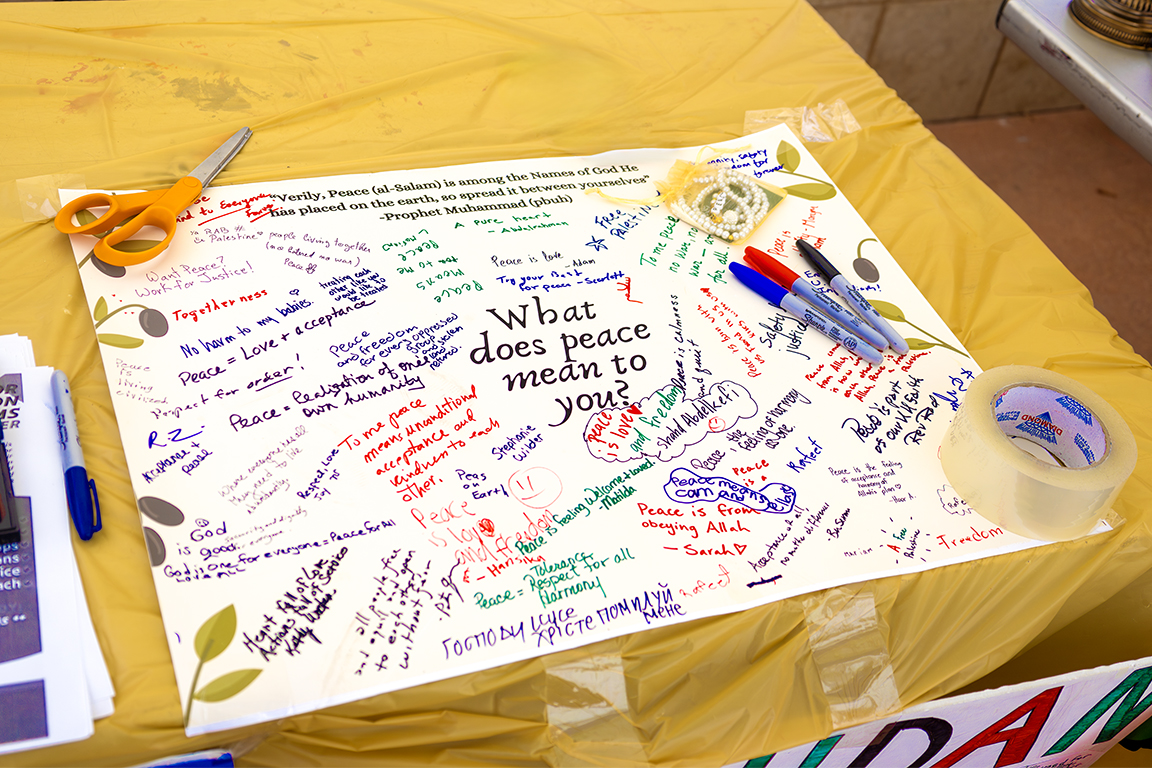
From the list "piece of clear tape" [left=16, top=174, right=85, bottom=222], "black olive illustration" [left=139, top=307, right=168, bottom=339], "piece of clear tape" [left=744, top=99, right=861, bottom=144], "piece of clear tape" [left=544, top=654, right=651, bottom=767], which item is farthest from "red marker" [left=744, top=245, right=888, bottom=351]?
"piece of clear tape" [left=16, top=174, right=85, bottom=222]

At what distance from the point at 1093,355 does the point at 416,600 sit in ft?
2.17

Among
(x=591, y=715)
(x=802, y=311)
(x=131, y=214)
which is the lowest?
(x=591, y=715)

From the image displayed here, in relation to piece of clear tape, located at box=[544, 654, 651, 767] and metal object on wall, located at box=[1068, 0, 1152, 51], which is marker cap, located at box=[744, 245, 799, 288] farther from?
metal object on wall, located at box=[1068, 0, 1152, 51]

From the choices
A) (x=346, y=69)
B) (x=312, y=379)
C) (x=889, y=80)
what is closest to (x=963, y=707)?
(x=312, y=379)

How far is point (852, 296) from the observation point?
0.79m

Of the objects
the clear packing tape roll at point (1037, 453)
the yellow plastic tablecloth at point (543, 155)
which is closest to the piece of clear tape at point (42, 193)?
the yellow plastic tablecloth at point (543, 155)

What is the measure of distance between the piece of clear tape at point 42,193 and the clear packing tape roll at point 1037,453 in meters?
0.84

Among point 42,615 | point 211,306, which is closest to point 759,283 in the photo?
point 211,306

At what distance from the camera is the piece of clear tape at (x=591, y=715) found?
1.89 ft

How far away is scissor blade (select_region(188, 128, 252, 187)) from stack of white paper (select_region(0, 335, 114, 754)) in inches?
11.6

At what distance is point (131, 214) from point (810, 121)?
0.76m

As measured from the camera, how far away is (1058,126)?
233 cm

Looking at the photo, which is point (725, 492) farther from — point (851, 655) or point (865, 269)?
point (865, 269)

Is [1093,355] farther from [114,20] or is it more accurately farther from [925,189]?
[114,20]
